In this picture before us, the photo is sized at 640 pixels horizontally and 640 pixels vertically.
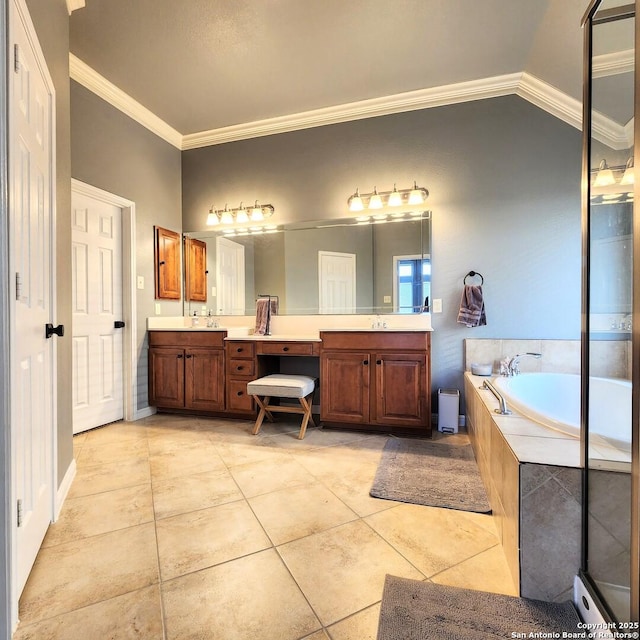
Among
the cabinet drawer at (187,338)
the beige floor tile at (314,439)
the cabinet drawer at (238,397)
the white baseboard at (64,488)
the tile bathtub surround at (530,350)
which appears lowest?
the beige floor tile at (314,439)

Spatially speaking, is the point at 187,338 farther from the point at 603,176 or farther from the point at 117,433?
→ the point at 603,176

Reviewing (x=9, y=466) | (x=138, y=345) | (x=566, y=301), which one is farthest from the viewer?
(x=138, y=345)

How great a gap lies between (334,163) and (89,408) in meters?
2.96

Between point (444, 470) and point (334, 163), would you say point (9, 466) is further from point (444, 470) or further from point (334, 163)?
point (334, 163)

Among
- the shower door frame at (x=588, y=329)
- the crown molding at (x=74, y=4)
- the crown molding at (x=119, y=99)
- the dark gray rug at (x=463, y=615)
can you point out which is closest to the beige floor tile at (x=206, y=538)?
the dark gray rug at (x=463, y=615)

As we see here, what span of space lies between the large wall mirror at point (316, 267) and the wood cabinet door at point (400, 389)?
2.04ft

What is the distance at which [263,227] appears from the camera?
3498mm

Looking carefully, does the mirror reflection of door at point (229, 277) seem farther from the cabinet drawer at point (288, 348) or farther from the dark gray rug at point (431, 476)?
the dark gray rug at point (431, 476)

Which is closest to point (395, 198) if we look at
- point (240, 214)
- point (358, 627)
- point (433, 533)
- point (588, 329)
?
point (240, 214)

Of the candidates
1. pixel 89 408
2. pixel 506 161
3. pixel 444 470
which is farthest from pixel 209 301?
pixel 506 161

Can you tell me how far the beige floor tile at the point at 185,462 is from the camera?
6.71 ft

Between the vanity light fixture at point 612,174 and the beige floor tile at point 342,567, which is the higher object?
the vanity light fixture at point 612,174

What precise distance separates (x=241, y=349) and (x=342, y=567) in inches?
79.6

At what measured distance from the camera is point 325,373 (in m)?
2.79
